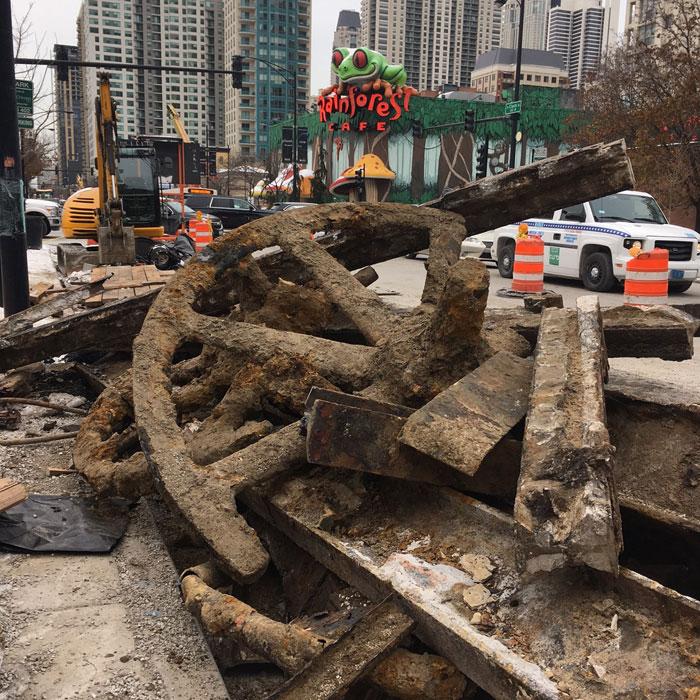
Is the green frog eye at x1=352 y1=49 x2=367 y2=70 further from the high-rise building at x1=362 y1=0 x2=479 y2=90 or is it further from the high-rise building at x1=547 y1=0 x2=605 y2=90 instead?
the high-rise building at x1=362 y1=0 x2=479 y2=90

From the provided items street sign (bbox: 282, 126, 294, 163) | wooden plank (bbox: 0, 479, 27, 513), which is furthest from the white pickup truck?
street sign (bbox: 282, 126, 294, 163)

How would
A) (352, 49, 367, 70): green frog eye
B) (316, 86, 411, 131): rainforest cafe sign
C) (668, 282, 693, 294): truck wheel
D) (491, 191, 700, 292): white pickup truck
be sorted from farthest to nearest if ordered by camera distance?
1. (316, 86, 411, 131): rainforest cafe sign
2. (352, 49, 367, 70): green frog eye
3. (668, 282, 693, 294): truck wheel
4. (491, 191, 700, 292): white pickup truck

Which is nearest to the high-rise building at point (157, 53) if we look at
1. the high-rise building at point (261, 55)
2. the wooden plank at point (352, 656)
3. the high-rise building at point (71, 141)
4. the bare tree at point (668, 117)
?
the high-rise building at point (71, 141)

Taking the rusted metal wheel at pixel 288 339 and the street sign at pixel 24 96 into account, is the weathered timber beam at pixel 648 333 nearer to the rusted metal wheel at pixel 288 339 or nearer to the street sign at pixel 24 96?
the rusted metal wheel at pixel 288 339

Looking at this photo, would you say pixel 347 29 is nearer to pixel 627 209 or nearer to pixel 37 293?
pixel 627 209

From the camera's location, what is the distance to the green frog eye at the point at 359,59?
145 ft

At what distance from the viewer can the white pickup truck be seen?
1442 centimetres

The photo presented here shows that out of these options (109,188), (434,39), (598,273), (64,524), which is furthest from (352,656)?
(434,39)

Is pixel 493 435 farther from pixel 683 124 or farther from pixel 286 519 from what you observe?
pixel 683 124

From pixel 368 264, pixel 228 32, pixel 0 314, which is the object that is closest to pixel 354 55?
pixel 0 314

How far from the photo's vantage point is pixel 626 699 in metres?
2.11

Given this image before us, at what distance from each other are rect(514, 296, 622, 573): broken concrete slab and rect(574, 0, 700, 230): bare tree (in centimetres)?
Answer: 2377

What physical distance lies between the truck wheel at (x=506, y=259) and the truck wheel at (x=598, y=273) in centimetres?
249

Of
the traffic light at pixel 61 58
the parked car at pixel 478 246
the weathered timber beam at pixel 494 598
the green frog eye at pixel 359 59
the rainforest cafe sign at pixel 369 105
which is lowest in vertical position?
the parked car at pixel 478 246
